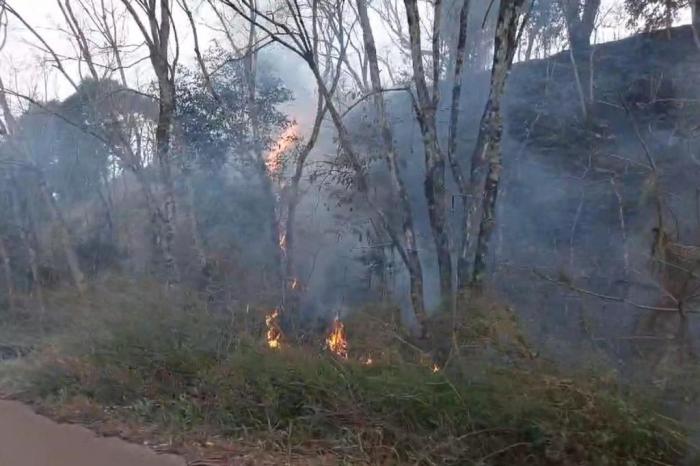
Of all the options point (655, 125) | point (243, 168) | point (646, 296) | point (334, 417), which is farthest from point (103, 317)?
point (655, 125)

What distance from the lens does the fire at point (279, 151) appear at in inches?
667

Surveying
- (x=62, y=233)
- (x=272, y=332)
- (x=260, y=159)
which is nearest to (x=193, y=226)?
(x=260, y=159)

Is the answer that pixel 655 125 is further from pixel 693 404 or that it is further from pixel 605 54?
pixel 693 404

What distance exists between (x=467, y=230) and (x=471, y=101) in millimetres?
12957

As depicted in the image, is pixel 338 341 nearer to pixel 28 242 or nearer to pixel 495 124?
pixel 495 124

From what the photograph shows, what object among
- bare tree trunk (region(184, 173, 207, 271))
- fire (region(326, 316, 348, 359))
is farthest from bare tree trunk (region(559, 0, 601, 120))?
fire (region(326, 316, 348, 359))

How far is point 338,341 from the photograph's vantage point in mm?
9180

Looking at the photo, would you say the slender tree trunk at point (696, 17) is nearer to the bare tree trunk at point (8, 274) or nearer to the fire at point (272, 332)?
the fire at point (272, 332)

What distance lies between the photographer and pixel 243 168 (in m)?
18.8

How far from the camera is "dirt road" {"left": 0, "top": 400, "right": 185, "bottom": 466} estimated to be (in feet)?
19.6

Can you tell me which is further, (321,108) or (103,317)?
(321,108)

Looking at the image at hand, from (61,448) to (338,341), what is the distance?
378cm

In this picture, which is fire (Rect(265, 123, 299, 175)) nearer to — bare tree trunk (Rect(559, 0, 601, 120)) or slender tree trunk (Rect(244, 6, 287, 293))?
slender tree trunk (Rect(244, 6, 287, 293))

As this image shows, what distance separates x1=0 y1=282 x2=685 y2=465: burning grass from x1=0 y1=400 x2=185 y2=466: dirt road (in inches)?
19.9
